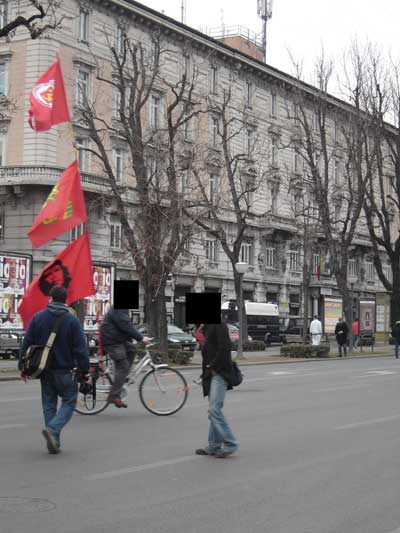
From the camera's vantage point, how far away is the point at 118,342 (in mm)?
13539

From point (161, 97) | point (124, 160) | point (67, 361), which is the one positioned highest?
point (161, 97)

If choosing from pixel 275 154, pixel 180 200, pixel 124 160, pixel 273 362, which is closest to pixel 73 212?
pixel 180 200

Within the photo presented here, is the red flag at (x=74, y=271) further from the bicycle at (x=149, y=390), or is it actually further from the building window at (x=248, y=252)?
the building window at (x=248, y=252)

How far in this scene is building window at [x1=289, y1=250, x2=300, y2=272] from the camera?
67.2 metres

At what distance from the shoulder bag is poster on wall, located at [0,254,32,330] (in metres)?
20.4

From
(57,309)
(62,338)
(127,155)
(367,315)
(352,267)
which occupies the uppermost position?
(127,155)

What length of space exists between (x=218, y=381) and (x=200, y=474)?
1.31 metres

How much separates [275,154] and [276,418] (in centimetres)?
5303

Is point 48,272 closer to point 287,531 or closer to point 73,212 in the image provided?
point 73,212

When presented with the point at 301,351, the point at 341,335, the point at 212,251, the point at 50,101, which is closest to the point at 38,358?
the point at 50,101

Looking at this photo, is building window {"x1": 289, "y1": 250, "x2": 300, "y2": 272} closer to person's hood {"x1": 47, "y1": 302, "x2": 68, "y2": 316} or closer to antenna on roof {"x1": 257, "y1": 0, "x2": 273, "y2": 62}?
antenna on roof {"x1": 257, "y1": 0, "x2": 273, "y2": 62}

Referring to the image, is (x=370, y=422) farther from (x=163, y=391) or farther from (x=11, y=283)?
(x=11, y=283)

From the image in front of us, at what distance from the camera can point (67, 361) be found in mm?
9742

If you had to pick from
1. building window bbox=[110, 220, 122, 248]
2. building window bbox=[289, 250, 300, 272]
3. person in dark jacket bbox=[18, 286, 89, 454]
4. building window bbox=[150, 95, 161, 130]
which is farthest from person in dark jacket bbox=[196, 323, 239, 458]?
building window bbox=[289, 250, 300, 272]
